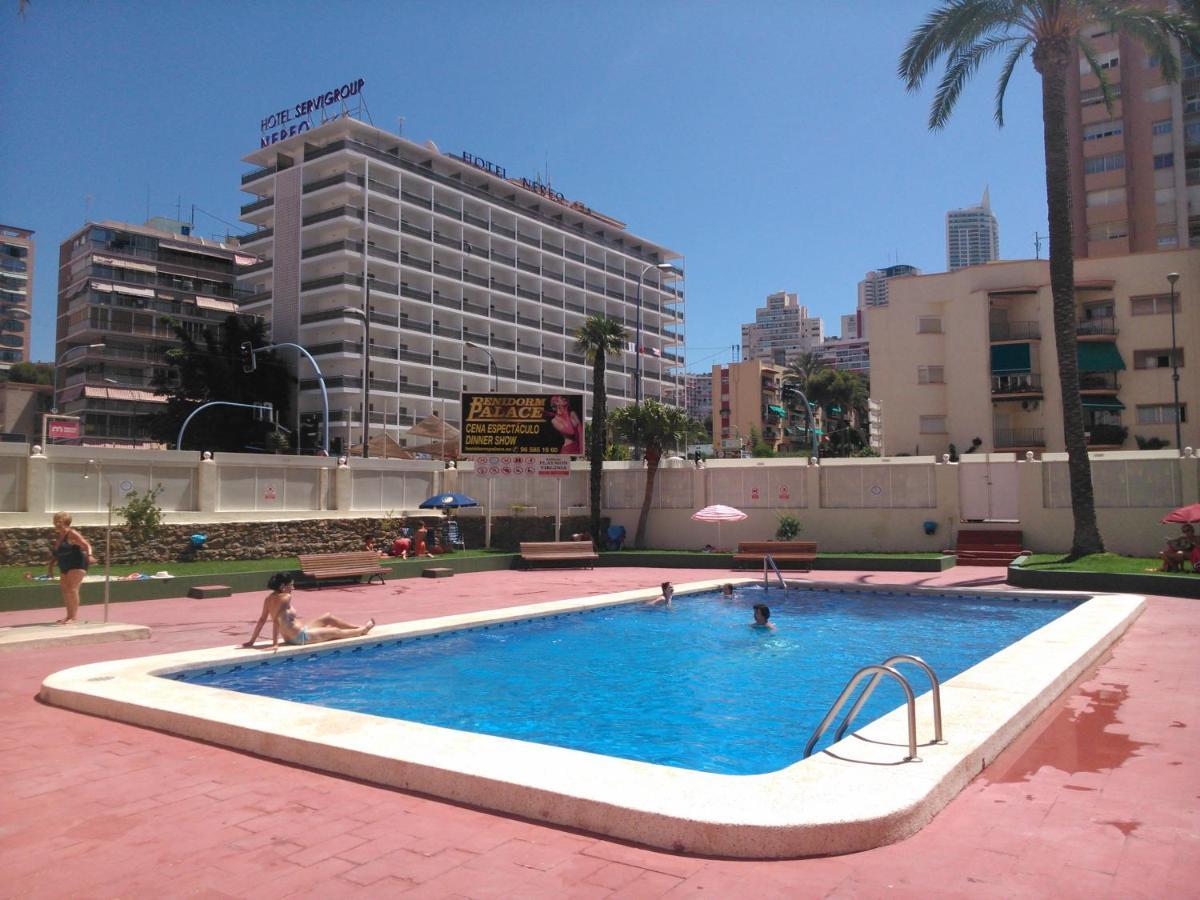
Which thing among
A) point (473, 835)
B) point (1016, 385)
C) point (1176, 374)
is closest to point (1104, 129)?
point (1016, 385)

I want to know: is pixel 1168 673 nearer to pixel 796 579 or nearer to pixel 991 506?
pixel 796 579

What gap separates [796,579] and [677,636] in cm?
847

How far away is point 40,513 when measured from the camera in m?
22.5

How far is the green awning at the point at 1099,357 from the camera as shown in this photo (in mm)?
51450

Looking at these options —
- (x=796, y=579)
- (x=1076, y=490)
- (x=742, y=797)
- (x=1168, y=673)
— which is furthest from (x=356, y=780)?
(x=1076, y=490)

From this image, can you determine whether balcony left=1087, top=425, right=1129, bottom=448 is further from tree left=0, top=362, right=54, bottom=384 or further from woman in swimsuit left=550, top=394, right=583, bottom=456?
tree left=0, top=362, right=54, bottom=384

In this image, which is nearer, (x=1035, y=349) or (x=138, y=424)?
(x=1035, y=349)

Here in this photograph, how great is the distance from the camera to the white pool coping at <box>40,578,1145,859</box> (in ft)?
16.5

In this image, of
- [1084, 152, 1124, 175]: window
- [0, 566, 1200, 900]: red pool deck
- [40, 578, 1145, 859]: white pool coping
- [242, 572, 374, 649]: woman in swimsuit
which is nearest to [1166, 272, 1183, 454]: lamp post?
[1084, 152, 1124, 175]: window

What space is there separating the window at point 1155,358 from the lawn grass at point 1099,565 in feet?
113

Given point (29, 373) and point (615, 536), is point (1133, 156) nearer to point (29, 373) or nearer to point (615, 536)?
point (615, 536)

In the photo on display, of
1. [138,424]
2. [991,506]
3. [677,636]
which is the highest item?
[138,424]

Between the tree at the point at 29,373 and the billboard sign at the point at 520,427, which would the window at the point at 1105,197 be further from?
the tree at the point at 29,373

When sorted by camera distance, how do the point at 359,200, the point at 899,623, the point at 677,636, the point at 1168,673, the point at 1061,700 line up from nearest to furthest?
the point at 1061,700 → the point at 1168,673 → the point at 677,636 → the point at 899,623 → the point at 359,200
